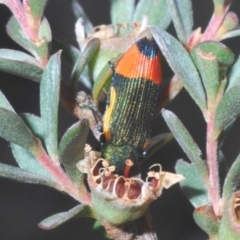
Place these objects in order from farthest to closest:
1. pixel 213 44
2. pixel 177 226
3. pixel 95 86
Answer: pixel 177 226
pixel 95 86
pixel 213 44

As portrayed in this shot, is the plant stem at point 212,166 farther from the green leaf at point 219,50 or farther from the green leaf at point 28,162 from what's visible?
the green leaf at point 28,162

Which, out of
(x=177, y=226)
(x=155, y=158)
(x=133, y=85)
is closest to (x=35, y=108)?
(x=155, y=158)

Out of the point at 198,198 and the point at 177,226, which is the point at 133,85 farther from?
the point at 177,226

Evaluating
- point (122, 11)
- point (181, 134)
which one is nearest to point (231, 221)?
point (181, 134)

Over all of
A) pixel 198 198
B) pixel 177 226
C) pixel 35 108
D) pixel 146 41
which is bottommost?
pixel 177 226

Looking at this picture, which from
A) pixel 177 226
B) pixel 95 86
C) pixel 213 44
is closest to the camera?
pixel 213 44

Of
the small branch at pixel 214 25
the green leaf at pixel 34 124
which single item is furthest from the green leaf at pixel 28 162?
the small branch at pixel 214 25

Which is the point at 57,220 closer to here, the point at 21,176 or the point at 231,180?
the point at 21,176
